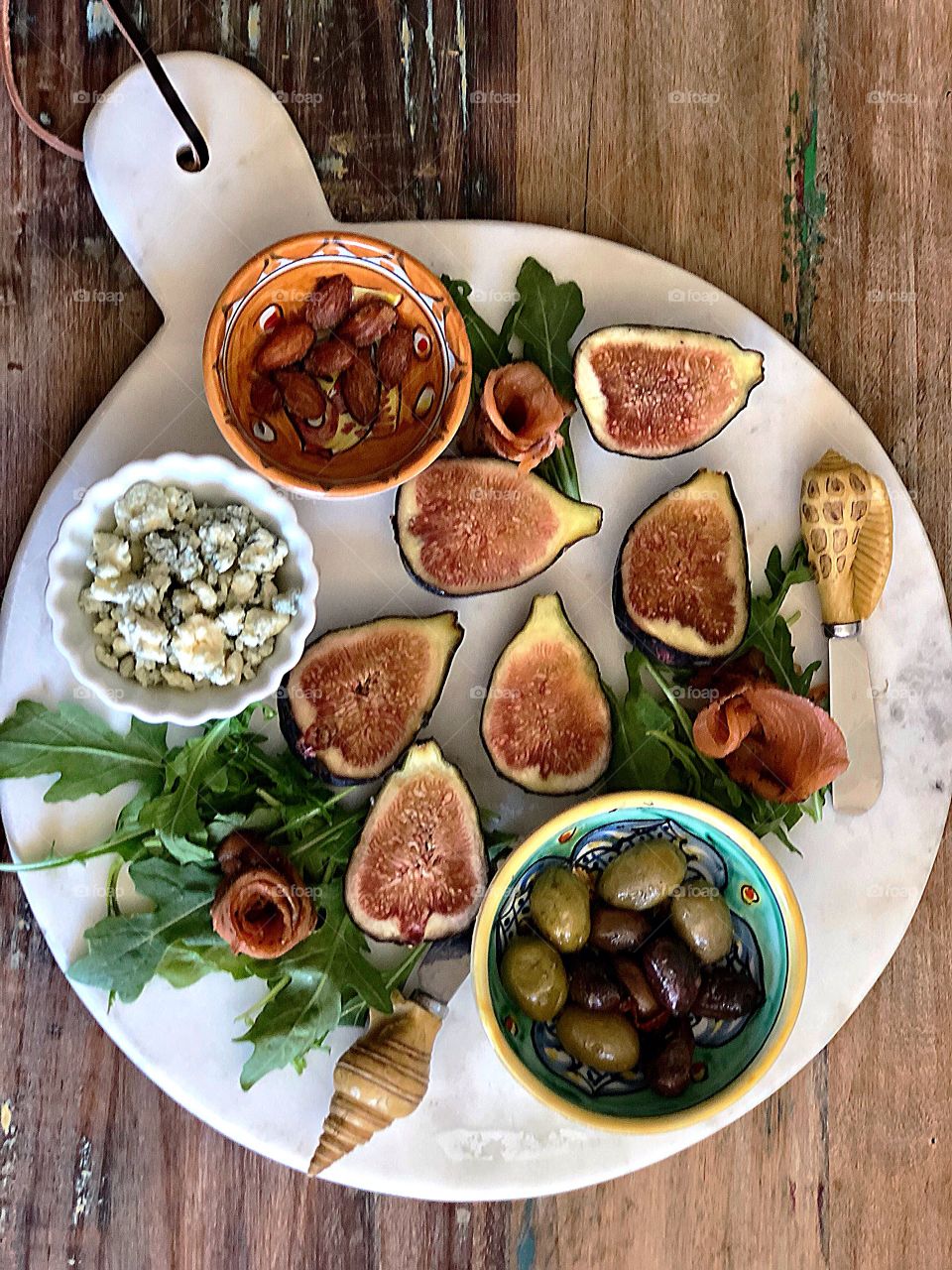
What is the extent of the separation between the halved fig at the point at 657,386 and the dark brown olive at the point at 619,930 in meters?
0.67

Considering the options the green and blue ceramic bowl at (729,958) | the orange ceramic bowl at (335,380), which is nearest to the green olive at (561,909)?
the green and blue ceramic bowl at (729,958)

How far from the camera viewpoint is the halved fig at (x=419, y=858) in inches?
58.6

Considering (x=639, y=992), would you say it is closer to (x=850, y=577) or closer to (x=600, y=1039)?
(x=600, y=1039)

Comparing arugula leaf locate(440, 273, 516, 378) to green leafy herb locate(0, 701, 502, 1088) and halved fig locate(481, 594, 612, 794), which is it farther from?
green leafy herb locate(0, 701, 502, 1088)

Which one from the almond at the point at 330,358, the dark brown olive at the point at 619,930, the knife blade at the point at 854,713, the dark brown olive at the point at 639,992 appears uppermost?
the almond at the point at 330,358

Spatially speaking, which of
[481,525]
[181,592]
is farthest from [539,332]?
[181,592]

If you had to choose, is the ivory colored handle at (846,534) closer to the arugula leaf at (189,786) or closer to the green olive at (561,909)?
the green olive at (561,909)

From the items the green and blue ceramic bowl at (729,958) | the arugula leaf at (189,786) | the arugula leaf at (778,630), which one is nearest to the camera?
the green and blue ceramic bowl at (729,958)

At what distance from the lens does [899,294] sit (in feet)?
5.56

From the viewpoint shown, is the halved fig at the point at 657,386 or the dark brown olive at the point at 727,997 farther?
the halved fig at the point at 657,386

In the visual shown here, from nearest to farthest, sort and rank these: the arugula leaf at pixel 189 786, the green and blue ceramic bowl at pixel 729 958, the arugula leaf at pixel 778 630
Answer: the green and blue ceramic bowl at pixel 729 958
the arugula leaf at pixel 189 786
the arugula leaf at pixel 778 630

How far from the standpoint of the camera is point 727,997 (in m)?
1.40

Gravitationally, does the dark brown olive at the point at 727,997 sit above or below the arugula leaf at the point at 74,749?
below

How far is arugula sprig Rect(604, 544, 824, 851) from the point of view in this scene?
1.51 meters
